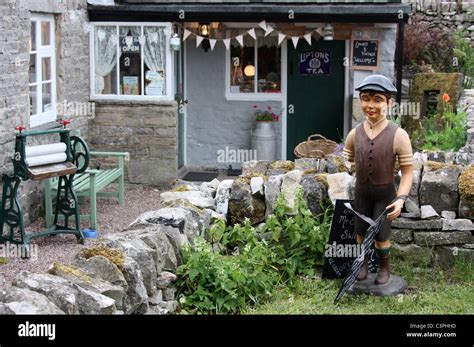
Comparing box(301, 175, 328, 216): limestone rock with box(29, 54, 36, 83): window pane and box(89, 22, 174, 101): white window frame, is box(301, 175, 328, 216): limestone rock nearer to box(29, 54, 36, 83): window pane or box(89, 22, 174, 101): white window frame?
box(29, 54, 36, 83): window pane

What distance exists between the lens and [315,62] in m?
14.7

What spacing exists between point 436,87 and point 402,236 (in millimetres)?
7097

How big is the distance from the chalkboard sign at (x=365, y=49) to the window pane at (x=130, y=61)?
3577 millimetres

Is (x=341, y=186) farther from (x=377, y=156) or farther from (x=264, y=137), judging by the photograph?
(x=264, y=137)

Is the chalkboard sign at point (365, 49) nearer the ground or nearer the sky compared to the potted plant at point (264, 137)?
nearer the sky

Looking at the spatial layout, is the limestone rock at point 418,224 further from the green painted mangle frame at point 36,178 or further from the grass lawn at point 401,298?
the green painted mangle frame at point 36,178

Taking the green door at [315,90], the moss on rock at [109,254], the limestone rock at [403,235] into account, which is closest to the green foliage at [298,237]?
the limestone rock at [403,235]

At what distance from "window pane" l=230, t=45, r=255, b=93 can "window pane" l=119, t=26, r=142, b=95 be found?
2.10 m

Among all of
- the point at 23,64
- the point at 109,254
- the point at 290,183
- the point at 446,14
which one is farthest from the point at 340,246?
the point at 446,14

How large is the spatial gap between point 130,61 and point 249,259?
7.40 m

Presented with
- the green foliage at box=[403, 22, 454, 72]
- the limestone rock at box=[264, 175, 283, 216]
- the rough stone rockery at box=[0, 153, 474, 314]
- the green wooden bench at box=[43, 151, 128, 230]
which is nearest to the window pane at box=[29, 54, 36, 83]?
the green wooden bench at box=[43, 151, 128, 230]

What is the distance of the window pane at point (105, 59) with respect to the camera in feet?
43.8

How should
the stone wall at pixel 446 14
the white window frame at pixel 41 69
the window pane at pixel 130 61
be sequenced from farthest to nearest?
1. the stone wall at pixel 446 14
2. the window pane at pixel 130 61
3. the white window frame at pixel 41 69
